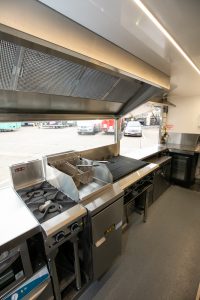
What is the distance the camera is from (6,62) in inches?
34.8

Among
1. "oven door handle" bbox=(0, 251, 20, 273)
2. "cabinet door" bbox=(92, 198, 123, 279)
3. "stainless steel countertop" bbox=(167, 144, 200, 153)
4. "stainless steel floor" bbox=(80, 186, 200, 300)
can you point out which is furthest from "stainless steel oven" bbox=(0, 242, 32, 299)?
"stainless steel countertop" bbox=(167, 144, 200, 153)

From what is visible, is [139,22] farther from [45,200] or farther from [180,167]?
[180,167]

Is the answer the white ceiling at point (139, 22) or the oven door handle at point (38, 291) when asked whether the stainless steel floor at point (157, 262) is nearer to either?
the oven door handle at point (38, 291)

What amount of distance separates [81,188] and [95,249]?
0.51 m

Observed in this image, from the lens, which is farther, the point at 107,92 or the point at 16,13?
the point at 107,92

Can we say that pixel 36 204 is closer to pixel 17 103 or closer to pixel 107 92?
pixel 17 103

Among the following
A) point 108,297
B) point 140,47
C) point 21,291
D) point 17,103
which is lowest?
point 108,297

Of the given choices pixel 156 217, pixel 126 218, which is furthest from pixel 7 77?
pixel 156 217

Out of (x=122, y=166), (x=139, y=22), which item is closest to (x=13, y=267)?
(x=122, y=166)

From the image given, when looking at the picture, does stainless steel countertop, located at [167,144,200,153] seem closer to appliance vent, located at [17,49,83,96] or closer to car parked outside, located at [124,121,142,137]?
appliance vent, located at [17,49,83,96]

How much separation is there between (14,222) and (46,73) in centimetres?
108

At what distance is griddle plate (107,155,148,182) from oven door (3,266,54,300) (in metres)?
0.98

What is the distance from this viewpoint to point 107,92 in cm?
167

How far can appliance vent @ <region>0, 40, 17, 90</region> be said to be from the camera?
Result: 2.63ft
